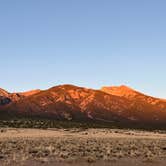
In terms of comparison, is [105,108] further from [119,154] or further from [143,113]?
[119,154]

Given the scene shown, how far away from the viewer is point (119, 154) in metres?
29.8

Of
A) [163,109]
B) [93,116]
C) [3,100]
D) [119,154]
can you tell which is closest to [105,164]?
[119,154]

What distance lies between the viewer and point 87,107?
175m

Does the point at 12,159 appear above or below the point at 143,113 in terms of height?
below

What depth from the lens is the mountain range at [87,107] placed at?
162000 millimetres

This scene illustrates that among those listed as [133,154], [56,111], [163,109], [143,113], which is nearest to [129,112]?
[143,113]

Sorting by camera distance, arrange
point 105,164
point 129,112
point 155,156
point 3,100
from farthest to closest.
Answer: point 3,100, point 129,112, point 155,156, point 105,164

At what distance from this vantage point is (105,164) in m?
25.1

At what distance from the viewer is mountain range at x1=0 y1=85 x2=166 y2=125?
162000mm

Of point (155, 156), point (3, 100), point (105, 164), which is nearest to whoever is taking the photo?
point (105, 164)

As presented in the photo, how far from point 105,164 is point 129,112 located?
149995 millimetres

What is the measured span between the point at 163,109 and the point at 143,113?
1216 centimetres

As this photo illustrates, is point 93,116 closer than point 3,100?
Yes

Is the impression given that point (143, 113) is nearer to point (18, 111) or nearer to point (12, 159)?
point (18, 111)
